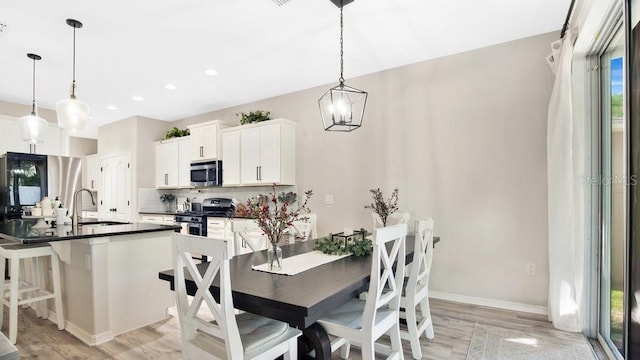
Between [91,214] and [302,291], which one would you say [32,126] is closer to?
[302,291]

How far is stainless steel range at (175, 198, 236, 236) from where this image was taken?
206 inches

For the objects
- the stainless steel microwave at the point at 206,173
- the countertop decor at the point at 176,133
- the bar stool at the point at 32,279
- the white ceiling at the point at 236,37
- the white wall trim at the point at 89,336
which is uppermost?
the white ceiling at the point at 236,37

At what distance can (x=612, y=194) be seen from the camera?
2.35 m

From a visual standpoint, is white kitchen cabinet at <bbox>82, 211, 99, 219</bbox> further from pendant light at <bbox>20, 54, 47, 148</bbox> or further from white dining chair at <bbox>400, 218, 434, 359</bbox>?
white dining chair at <bbox>400, 218, 434, 359</bbox>

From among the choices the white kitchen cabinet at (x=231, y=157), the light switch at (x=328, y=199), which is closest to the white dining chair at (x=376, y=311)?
the light switch at (x=328, y=199)

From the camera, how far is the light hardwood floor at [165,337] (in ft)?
7.91

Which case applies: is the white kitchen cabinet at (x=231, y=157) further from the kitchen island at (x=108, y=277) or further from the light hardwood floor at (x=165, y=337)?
the light hardwood floor at (x=165, y=337)

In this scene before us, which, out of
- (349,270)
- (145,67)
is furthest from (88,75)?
(349,270)

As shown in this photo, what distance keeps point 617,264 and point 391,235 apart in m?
1.73

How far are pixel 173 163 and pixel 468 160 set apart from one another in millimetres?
5113

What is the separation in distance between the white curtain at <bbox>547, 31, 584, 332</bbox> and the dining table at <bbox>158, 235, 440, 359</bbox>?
5.75ft

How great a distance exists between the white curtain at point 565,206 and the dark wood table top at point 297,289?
5.88 ft

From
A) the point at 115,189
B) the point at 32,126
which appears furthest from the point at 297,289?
the point at 115,189

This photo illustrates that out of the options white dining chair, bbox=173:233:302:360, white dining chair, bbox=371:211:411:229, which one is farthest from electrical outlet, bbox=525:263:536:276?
white dining chair, bbox=173:233:302:360
